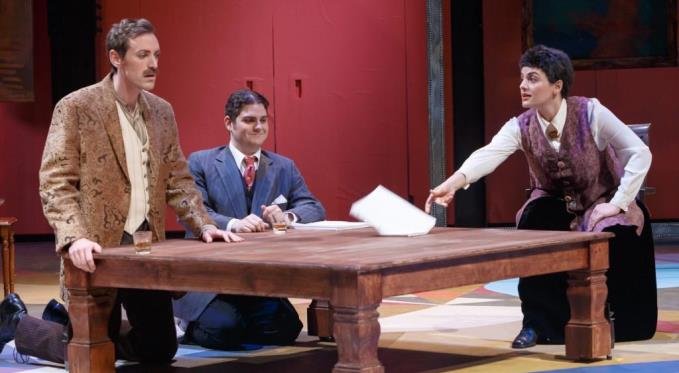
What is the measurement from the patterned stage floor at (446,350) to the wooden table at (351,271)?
0.64ft

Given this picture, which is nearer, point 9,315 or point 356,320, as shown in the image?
point 356,320

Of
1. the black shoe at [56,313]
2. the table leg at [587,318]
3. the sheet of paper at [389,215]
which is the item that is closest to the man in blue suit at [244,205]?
the black shoe at [56,313]

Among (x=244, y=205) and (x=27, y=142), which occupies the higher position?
(x=27, y=142)

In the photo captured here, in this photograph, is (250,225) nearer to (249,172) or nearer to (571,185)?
(249,172)

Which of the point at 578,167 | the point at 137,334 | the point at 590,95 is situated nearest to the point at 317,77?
the point at 590,95

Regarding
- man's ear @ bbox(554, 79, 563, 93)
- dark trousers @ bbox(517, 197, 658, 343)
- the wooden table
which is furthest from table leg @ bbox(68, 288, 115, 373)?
man's ear @ bbox(554, 79, 563, 93)

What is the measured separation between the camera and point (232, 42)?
10055 millimetres

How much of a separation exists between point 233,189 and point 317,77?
4.61m

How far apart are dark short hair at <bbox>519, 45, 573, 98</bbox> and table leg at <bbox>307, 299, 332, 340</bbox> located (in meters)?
1.32

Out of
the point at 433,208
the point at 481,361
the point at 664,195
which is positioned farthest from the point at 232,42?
the point at 481,361

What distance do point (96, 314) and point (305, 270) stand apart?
3.22 ft

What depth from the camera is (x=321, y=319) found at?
216 inches

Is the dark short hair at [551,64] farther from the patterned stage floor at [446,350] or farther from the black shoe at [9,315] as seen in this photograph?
the black shoe at [9,315]

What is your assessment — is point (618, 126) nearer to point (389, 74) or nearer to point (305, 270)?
point (305, 270)
